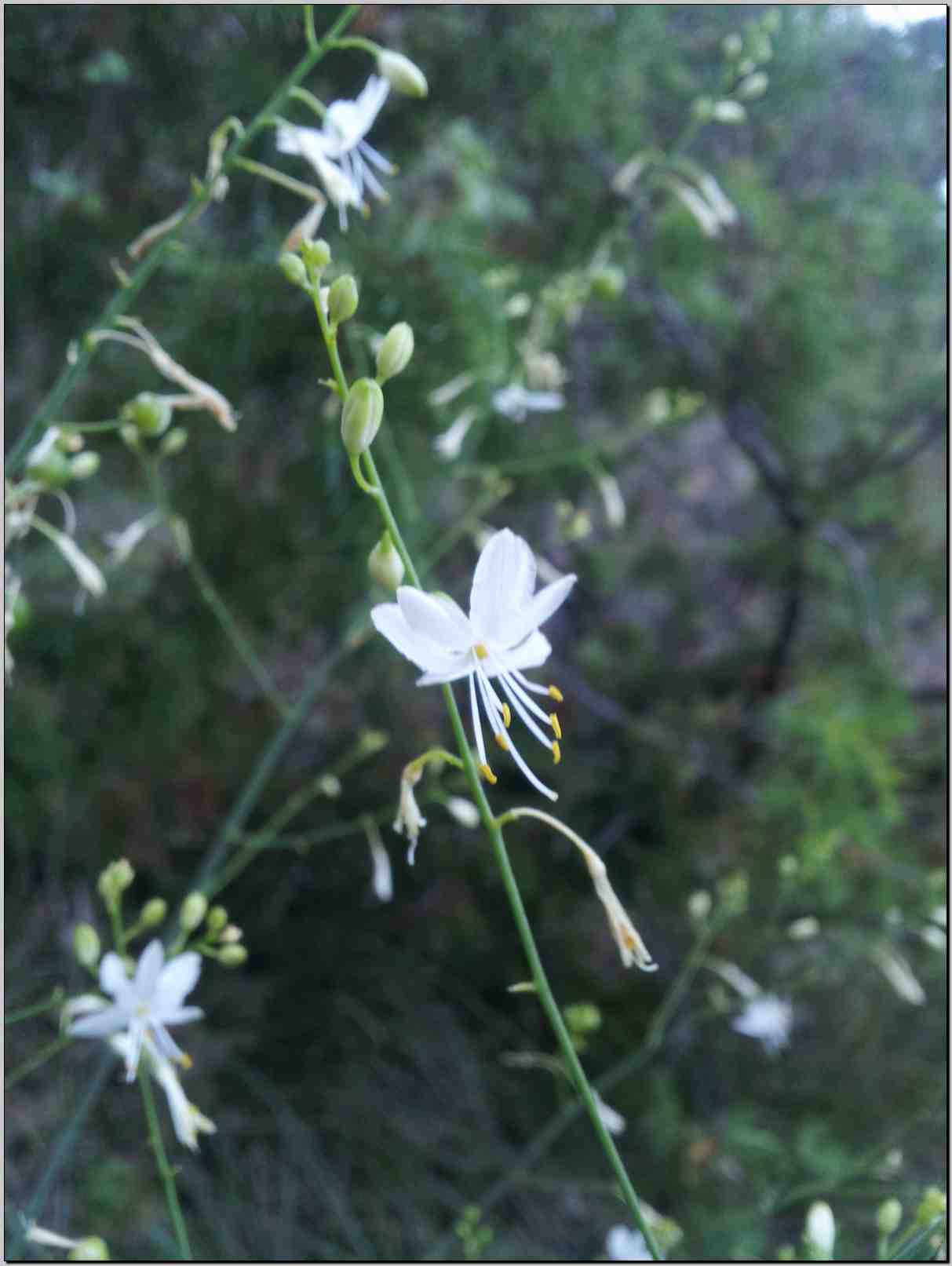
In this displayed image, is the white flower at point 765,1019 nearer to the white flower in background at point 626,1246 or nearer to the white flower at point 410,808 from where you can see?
the white flower in background at point 626,1246

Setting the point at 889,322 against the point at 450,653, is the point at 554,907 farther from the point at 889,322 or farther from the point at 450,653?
the point at 450,653

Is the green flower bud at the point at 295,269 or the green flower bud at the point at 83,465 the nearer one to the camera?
the green flower bud at the point at 295,269

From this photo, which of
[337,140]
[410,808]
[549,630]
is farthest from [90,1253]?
[549,630]

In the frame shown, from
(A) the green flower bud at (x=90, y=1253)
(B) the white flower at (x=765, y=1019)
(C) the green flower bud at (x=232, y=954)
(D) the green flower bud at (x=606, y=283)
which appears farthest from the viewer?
(B) the white flower at (x=765, y=1019)

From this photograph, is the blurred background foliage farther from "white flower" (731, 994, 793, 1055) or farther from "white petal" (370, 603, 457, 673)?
"white petal" (370, 603, 457, 673)

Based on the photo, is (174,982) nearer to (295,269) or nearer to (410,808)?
(410,808)

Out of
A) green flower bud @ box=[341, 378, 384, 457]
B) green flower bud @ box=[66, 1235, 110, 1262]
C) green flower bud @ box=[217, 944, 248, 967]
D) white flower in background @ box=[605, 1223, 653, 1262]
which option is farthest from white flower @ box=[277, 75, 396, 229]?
white flower in background @ box=[605, 1223, 653, 1262]

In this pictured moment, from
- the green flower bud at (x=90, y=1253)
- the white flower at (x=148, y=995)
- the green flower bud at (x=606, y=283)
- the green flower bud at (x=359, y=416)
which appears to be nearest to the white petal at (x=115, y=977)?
the white flower at (x=148, y=995)
